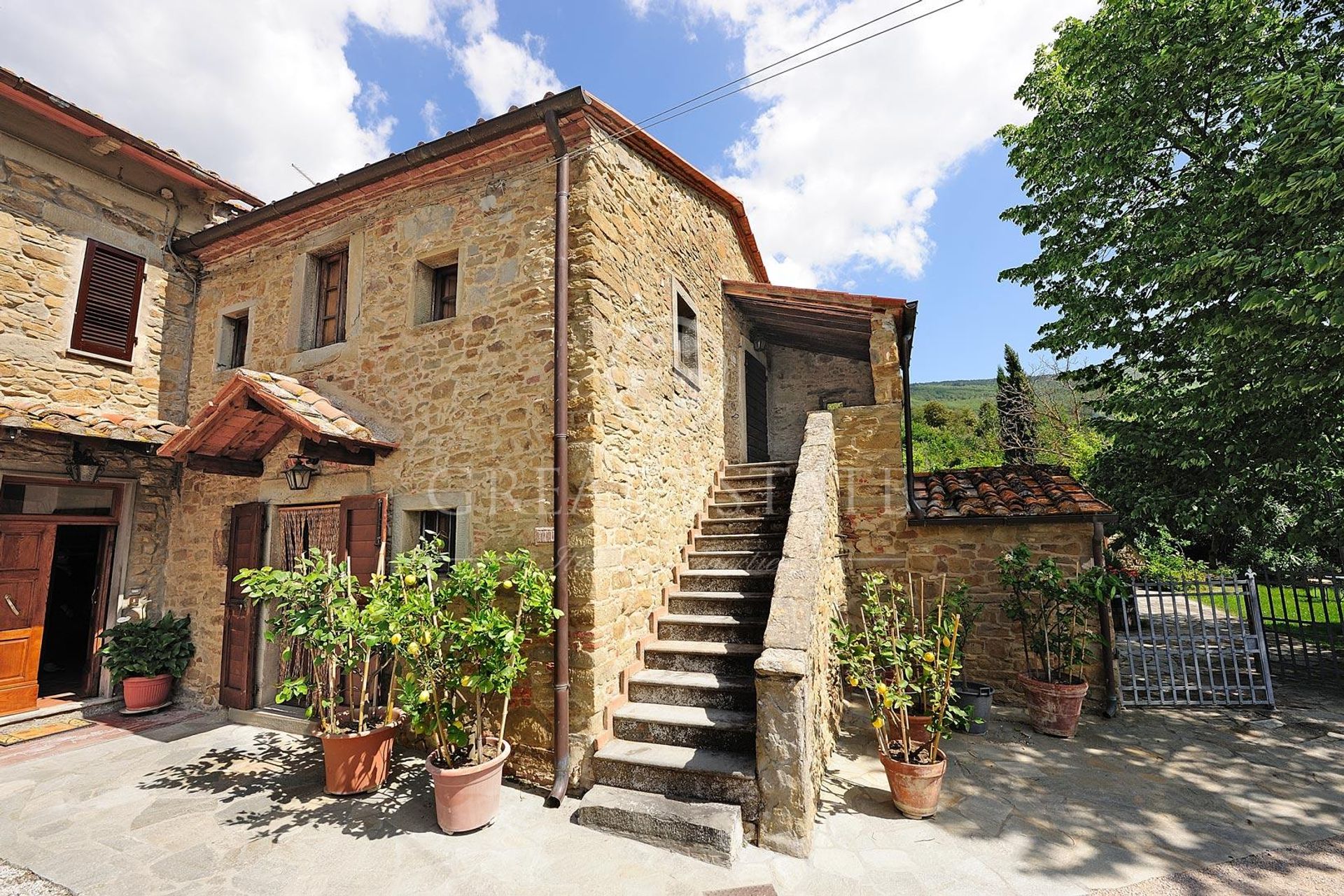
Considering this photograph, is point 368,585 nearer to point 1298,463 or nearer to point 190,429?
point 190,429

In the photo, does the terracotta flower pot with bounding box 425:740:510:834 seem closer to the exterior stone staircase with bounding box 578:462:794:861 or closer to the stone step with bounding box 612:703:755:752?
the exterior stone staircase with bounding box 578:462:794:861

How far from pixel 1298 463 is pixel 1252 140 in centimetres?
450

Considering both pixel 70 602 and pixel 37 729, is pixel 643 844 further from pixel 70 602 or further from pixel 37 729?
pixel 70 602

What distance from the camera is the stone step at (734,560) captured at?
606 centimetres

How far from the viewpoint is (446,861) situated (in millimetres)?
3635

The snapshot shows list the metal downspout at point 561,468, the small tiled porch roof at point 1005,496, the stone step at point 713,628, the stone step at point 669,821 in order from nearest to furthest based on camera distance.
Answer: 1. the stone step at point 669,821
2. the metal downspout at point 561,468
3. the stone step at point 713,628
4. the small tiled porch roof at point 1005,496

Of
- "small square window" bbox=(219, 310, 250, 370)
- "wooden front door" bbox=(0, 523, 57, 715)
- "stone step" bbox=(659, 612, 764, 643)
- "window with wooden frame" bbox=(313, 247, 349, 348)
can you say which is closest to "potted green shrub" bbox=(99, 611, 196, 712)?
"wooden front door" bbox=(0, 523, 57, 715)

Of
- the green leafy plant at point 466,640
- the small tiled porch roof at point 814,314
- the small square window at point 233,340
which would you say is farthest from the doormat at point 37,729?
the small tiled porch roof at point 814,314

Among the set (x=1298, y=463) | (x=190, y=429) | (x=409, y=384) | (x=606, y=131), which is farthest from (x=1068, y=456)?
(x=190, y=429)

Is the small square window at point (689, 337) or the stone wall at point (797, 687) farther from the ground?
the small square window at point (689, 337)

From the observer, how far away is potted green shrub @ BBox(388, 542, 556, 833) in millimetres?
4004

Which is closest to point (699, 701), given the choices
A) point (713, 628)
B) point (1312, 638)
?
point (713, 628)

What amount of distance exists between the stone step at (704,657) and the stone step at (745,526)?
171 centimetres

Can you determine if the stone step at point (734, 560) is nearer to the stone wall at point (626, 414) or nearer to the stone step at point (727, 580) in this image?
the stone step at point (727, 580)
